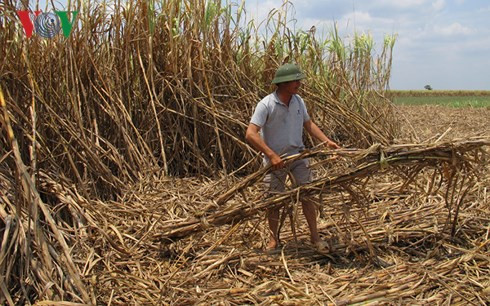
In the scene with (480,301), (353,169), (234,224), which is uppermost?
(353,169)

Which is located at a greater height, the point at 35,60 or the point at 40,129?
the point at 35,60

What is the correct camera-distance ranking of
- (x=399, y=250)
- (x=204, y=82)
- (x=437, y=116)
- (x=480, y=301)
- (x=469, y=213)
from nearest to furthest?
(x=480, y=301) < (x=399, y=250) < (x=469, y=213) < (x=204, y=82) < (x=437, y=116)

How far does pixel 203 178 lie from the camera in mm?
4355

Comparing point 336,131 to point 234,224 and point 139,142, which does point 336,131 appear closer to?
point 139,142

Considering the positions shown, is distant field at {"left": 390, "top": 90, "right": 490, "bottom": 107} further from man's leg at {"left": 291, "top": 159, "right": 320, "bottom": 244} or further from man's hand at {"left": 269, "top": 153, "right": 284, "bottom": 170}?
man's hand at {"left": 269, "top": 153, "right": 284, "bottom": 170}

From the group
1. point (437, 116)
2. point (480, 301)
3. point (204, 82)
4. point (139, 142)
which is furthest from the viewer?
point (437, 116)

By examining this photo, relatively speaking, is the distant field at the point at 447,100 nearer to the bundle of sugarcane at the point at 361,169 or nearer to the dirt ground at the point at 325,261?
the dirt ground at the point at 325,261

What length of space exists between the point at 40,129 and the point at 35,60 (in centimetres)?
55

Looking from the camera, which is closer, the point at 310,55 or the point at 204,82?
the point at 204,82

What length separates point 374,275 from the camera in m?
2.50

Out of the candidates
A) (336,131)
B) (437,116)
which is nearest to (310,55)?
(336,131)

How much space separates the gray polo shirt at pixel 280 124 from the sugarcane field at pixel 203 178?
12mm
